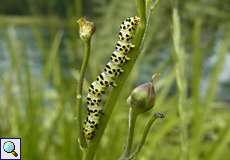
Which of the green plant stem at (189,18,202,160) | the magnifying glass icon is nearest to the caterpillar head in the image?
the magnifying glass icon

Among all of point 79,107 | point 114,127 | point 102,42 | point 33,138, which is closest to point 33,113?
point 33,138

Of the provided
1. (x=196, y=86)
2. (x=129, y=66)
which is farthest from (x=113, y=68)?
(x=196, y=86)

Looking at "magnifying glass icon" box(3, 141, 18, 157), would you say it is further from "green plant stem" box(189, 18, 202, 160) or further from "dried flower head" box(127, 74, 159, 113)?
"green plant stem" box(189, 18, 202, 160)

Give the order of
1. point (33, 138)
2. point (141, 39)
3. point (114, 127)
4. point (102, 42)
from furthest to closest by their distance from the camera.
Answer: point (102, 42), point (114, 127), point (33, 138), point (141, 39)

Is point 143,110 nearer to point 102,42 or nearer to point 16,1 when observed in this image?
point 102,42

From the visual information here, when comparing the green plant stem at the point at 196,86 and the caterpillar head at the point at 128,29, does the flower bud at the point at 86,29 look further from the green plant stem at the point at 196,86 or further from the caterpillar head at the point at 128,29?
the green plant stem at the point at 196,86

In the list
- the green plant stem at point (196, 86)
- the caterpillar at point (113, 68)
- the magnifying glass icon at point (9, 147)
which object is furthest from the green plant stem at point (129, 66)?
the green plant stem at point (196, 86)
